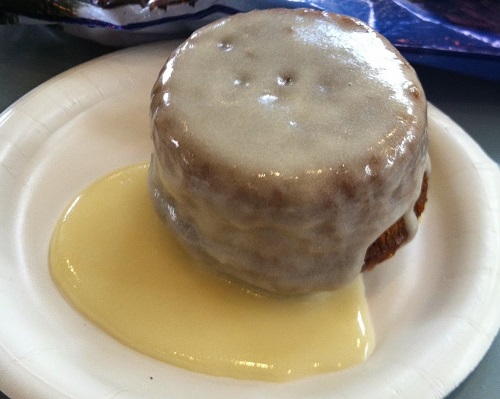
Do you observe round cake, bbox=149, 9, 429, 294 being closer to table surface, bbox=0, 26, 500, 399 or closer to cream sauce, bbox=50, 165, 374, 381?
cream sauce, bbox=50, 165, 374, 381

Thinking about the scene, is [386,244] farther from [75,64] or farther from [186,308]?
[75,64]

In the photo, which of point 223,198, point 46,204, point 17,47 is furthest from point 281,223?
point 17,47

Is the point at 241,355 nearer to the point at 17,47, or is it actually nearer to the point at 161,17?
the point at 161,17

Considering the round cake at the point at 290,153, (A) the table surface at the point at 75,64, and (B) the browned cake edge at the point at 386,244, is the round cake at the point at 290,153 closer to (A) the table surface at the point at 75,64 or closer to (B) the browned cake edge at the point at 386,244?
(B) the browned cake edge at the point at 386,244

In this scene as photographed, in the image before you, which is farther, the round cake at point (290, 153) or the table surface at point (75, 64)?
the table surface at point (75, 64)

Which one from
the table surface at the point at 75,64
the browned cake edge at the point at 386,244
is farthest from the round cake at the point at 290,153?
the table surface at the point at 75,64

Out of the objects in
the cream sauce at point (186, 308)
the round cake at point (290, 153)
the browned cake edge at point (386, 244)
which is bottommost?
the cream sauce at point (186, 308)
